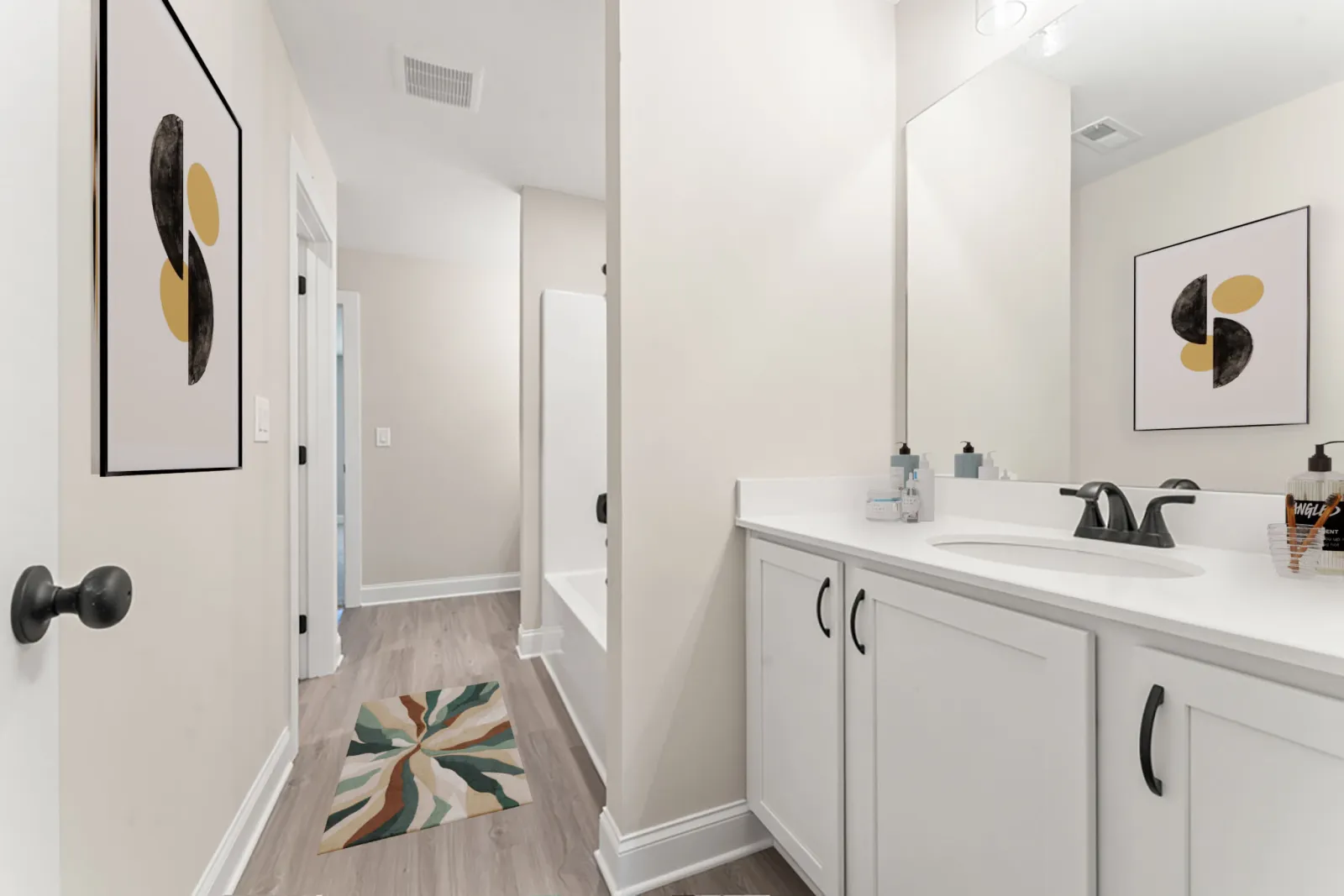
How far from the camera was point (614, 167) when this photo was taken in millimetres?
1451

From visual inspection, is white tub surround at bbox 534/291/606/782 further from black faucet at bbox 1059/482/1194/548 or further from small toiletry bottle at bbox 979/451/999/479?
black faucet at bbox 1059/482/1194/548

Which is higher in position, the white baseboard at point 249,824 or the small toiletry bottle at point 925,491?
the small toiletry bottle at point 925,491

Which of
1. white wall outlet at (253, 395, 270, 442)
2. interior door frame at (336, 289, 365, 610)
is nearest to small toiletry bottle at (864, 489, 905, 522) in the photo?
white wall outlet at (253, 395, 270, 442)

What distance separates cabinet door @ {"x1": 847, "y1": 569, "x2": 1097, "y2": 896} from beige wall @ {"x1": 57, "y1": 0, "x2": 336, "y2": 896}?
1299mm

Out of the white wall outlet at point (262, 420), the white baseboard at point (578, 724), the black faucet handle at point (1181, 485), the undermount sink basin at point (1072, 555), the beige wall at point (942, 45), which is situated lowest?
the white baseboard at point (578, 724)

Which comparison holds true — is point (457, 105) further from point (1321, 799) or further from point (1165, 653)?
point (1321, 799)

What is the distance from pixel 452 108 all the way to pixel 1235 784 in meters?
2.92

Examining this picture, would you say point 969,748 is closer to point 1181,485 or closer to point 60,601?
point 1181,485

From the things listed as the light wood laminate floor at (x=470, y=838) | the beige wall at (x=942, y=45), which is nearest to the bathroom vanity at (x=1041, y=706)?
the light wood laminate floor at (x=470, y=838)

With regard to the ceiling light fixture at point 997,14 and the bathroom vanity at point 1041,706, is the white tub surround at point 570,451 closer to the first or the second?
the bathroom vanity at point 1041,706

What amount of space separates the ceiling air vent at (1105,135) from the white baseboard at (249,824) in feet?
8.44

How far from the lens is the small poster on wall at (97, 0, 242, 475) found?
3.12 feet

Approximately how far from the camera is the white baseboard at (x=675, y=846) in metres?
1.43

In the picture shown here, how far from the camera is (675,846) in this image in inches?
57.9
